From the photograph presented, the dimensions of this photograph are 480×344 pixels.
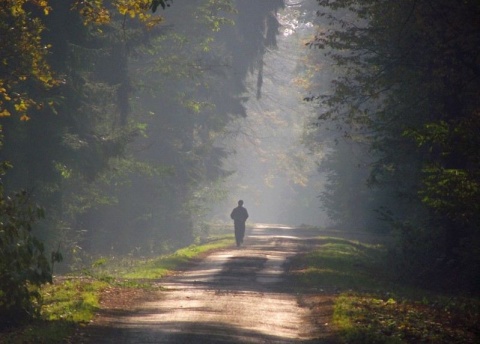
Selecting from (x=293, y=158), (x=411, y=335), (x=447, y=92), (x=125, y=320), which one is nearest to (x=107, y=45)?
(x=447, y=92)

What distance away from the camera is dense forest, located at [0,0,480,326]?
19.6 metres

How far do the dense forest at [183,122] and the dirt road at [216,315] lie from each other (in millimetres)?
2014

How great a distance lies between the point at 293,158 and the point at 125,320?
7049 centimetres

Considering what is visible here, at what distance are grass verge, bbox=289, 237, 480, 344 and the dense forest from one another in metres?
1.89

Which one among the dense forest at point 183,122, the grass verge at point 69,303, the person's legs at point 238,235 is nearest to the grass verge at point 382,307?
the dense forest at point 183,122

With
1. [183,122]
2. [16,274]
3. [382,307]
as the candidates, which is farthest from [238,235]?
[16,274]

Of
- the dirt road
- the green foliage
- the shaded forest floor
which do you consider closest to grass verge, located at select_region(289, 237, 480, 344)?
the shaded forest floor

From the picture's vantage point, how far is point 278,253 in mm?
34656

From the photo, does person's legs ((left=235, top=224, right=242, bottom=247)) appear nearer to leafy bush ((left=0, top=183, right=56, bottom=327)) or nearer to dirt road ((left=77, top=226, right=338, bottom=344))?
dirt road ((left=77, top=226, right=338, bottom=344))

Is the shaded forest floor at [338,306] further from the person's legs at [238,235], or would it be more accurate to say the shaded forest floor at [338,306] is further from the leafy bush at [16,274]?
the person's legs at [238,235]

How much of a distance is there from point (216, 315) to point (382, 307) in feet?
11.4

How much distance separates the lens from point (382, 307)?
1720cm

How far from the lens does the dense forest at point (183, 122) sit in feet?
64.3

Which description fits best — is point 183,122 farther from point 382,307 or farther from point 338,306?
point 382,307
